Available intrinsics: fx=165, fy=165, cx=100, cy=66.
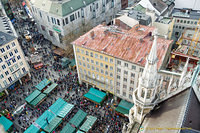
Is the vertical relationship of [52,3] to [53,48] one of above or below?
above

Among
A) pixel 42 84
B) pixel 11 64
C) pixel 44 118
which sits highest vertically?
pixel 11 64

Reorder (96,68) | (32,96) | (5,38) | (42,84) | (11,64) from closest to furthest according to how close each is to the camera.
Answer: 1. (96,68)
2. (5,38)
3. (32,96)
4. (11,64)
5. (42,84)

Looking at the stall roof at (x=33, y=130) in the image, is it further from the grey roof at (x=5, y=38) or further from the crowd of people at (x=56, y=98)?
the grey roof at (x=5, y=38)

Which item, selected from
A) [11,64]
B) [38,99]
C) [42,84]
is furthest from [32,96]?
[11,64]

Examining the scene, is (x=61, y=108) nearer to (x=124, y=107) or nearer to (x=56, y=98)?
(x=56, y=98)

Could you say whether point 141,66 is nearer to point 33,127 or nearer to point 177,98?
point 177,98

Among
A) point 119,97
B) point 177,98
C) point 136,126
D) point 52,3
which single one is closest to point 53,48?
point 52,3

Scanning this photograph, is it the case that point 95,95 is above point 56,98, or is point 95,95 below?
above
